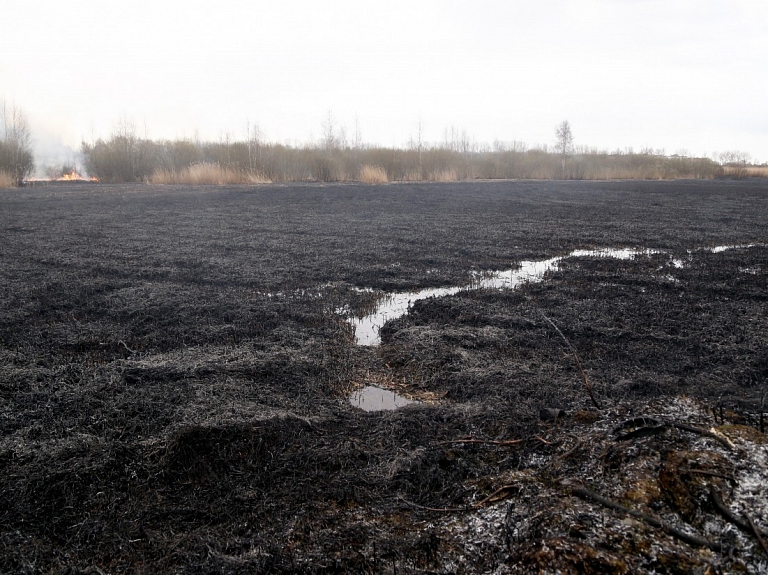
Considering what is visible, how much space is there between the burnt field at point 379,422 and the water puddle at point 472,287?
176 millimetres

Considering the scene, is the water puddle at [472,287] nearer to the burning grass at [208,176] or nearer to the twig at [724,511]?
the twig at [724,511]

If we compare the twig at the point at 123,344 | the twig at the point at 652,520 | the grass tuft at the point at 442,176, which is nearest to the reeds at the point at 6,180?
the grass tuft at the point at 442,176

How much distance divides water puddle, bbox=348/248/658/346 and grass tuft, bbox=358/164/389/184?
20441mm

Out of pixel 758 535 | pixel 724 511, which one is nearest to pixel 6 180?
pixel 724 511

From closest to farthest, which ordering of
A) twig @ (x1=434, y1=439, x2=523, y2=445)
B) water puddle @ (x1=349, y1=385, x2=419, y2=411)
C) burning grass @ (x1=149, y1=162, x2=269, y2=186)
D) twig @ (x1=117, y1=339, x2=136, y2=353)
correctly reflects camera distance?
Answer: 1. twig @ (x1=434, y1=439, x2=523, y2=445)
2. water puddle @ (x1=349, y1=385, x2=419, y2=411)
3. twig @ (x1=117, y1=339, x2=136, y2=353)
4. burning grass @ (x1=149, y1=162, x2=269, y2=186)

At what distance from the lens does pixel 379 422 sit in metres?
3.43

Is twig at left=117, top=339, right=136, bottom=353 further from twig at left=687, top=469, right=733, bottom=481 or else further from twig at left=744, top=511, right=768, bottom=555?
twig at left=744, top=511, right=768, bottom=555

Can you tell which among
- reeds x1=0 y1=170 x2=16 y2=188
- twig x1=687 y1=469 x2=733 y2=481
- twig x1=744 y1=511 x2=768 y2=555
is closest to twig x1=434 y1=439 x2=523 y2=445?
twig x1=687 y1=469 x2=733 y2=481

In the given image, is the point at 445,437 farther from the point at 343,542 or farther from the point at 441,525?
the point at 343,542

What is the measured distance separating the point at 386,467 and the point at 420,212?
42.0 feet

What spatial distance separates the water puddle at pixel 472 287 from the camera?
17.7ft

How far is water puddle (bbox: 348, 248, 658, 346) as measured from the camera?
5.39 meters

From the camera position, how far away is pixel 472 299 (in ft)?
20.4

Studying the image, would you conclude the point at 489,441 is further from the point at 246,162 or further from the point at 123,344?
the point at 246,162
